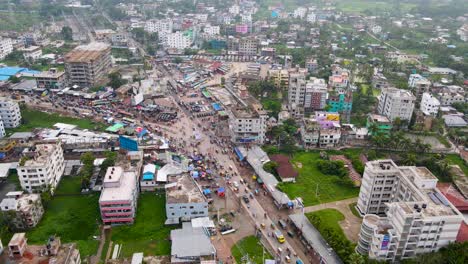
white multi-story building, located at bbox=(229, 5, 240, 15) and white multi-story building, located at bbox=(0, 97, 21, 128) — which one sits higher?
white multi-story building, located at bbox=(229, 5, 240, 15)

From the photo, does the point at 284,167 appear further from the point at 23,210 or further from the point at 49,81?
the point at 49,81

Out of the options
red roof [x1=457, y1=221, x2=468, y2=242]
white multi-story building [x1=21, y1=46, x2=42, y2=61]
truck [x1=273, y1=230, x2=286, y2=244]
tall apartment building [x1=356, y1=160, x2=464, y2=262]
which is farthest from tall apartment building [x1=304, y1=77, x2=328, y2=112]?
white multi-story building [x1=21, y1=46, x2=42, y2=61]

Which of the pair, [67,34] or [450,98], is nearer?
[450,98]

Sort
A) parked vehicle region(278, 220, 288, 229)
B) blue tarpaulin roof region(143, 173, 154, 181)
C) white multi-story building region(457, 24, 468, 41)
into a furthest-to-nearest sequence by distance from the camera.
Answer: white multi-story building region(457, 24, 468, 41)
blue tarpaulin roof region(143, 173, 154, 181)
parked vehicle region(278, 220, 288, 229)

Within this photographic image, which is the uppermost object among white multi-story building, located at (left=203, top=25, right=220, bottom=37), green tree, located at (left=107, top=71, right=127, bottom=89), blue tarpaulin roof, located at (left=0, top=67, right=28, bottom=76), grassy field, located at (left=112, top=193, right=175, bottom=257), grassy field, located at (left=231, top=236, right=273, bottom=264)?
white multi-story building, located at (left=203, top=25, right=220, bottom=37)

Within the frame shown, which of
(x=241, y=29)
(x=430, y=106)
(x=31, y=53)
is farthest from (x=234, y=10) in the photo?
(x=430, y=106)

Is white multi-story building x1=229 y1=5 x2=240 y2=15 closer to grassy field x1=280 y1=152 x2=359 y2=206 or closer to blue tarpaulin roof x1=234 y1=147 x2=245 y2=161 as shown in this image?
blue tarpaulin roof x1=234 y1=147 x2=245 y2=161

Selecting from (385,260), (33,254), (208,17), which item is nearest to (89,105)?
(33,254)

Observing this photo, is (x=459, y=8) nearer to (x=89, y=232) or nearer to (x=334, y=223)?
(x=334, y=223)
